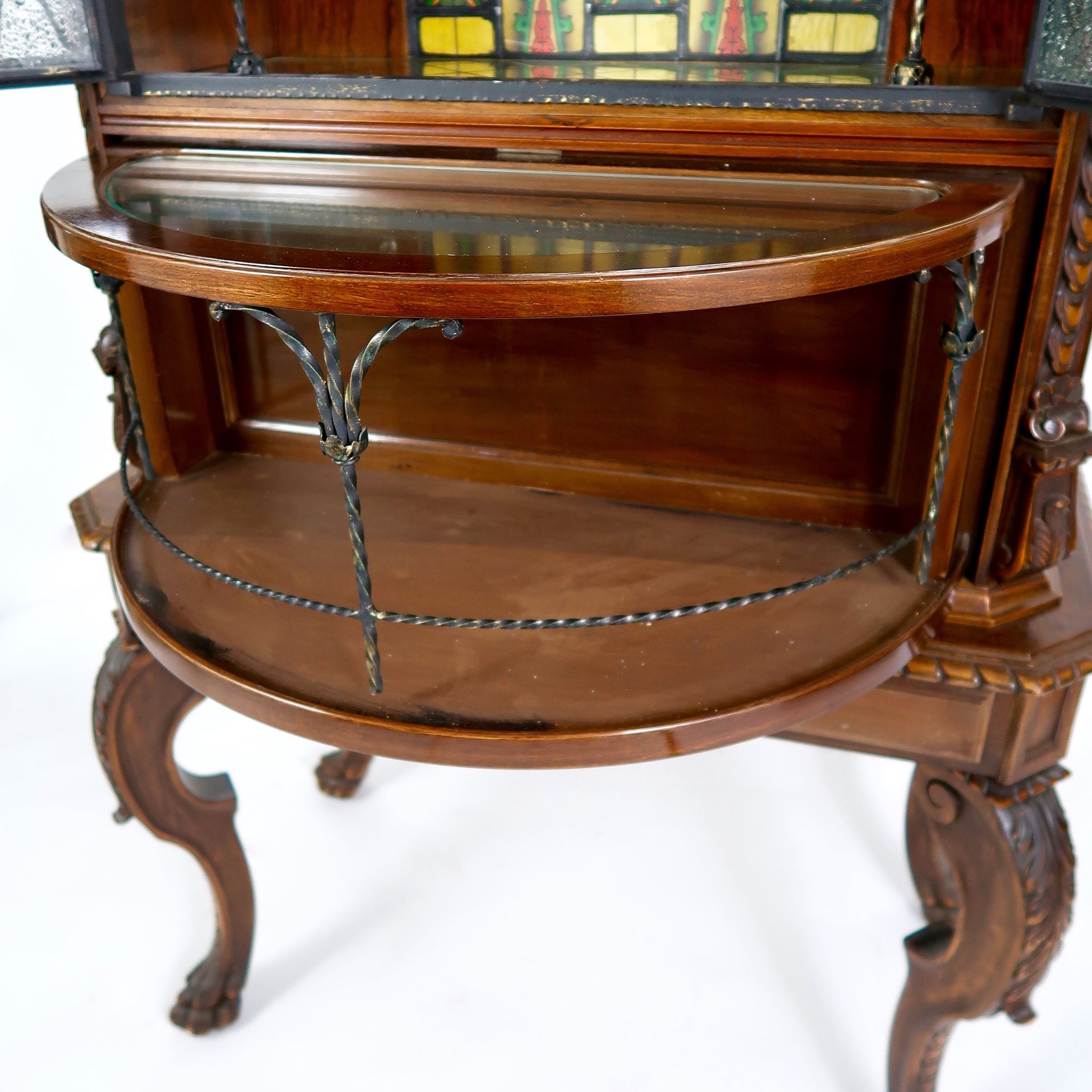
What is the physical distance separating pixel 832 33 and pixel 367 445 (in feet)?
2.35

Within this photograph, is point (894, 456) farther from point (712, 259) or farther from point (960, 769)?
point (712, 259)

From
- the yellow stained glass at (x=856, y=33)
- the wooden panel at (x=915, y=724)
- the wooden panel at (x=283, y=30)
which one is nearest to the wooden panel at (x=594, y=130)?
the wooden panel at (x=283, y=30)

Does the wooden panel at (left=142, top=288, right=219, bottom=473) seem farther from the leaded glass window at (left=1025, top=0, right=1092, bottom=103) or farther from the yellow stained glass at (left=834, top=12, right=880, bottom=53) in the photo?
the leaded glass window at (left=1025, top=0, right=1092, bottom=103)

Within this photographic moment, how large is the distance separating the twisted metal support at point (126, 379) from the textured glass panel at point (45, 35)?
0.22 m

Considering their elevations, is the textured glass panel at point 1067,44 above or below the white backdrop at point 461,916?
above

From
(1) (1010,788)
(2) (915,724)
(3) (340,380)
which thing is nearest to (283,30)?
(3) (340,380)

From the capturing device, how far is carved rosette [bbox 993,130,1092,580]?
1.02 metres

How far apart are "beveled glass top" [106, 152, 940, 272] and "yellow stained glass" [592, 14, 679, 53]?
0.29 m

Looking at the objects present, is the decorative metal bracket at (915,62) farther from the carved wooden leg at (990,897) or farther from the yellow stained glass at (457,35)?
the carved wooden leg at (990,897)

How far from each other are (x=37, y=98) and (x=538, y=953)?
178 cm

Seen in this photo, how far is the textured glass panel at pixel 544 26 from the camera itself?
4.34ft

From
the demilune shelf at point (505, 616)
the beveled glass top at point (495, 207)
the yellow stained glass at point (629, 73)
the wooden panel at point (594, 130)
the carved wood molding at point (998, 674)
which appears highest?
the yellow stained glass at point (629, 73)

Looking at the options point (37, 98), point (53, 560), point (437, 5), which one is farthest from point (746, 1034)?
point (37, 98)

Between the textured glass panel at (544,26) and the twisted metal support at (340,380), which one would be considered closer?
the twisted metal support at (340,380)
